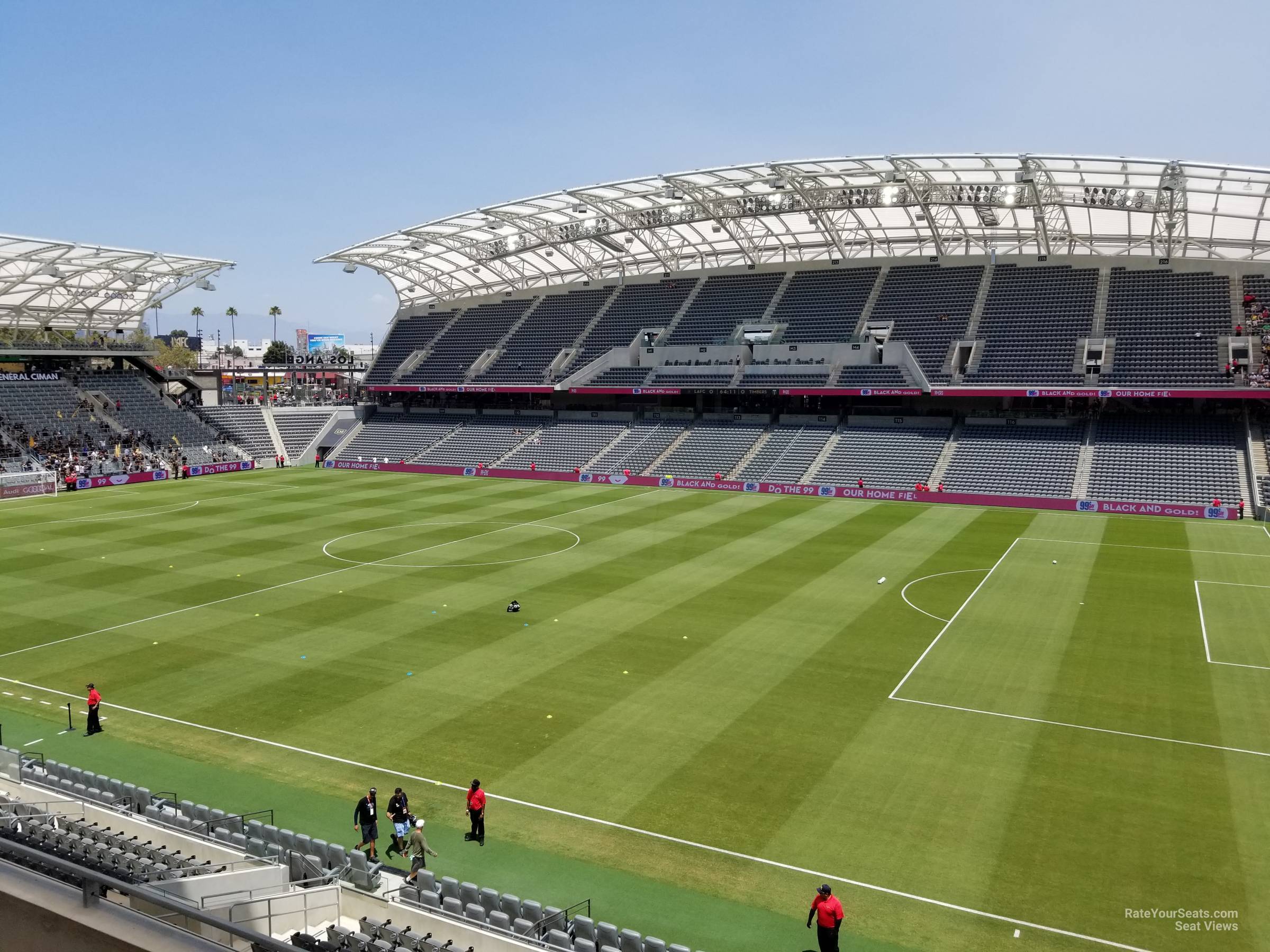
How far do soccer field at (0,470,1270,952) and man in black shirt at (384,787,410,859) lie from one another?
754 mm

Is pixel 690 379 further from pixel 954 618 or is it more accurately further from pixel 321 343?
pixel 321 343

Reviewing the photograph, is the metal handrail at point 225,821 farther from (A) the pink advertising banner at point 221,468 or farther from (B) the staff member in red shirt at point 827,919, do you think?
(A) the pink advertising banner at point 221,468

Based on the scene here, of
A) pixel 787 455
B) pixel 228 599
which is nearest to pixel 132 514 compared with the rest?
pixel 228 599

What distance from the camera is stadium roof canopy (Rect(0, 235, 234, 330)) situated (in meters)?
53.6

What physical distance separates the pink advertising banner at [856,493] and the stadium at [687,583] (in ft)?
1.07

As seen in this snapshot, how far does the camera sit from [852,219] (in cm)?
6425

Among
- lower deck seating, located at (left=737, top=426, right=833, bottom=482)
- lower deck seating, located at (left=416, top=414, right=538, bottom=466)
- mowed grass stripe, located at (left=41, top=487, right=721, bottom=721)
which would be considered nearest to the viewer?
mowed grass stripe, located at (left=41, top=487, right=721, bottom=721)

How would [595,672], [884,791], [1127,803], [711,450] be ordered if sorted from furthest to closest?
1. [711,450]
2. [595,672]
3. [884,791]
4. [1127,803]

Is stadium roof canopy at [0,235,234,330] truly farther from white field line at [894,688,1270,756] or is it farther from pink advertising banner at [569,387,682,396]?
white field line at [894,688,1270,756]

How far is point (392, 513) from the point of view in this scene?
156 feet

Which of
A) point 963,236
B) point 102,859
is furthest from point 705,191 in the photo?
point 102,859

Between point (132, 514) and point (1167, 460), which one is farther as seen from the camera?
point (1167, 460)

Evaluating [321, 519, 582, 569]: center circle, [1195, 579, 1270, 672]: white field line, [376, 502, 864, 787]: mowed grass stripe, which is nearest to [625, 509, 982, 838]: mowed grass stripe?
[376, 502, 864, 787]: mowed grass stripe

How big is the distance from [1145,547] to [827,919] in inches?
1286
